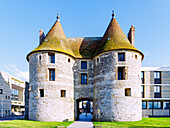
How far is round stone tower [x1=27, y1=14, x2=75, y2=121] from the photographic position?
2258cm

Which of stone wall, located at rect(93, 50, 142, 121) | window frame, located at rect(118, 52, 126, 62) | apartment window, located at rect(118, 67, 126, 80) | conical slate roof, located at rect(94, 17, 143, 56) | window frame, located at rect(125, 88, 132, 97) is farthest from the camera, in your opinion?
conical slate roof, located at rect(94, 17, 143, 56)

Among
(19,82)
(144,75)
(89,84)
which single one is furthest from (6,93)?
(144,75)

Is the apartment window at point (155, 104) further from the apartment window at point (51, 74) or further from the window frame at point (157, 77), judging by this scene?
the apartment window at point (51, 74)

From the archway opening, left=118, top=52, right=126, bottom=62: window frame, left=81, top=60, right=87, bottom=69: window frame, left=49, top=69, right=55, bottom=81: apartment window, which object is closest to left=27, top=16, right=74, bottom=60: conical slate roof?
left=81, top=60, right=87, bottom=69: window frame

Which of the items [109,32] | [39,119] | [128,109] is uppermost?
[109,32]

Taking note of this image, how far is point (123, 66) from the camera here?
2288cm

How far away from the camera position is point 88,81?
25.7m

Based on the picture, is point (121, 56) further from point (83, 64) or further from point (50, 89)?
point (50, 89)

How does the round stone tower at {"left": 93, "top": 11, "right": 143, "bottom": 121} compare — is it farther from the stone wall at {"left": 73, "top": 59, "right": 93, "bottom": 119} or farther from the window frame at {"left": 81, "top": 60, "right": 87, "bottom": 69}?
the window frame at {"left": 81, "top": 60, "right": 87, "bottom": 69}

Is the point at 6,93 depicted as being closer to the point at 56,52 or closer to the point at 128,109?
the point at 56,52

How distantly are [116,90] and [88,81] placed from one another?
5060mm

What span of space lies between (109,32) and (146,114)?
18.9m

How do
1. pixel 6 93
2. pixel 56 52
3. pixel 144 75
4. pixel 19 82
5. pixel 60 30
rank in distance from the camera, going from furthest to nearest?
1. pixel 19 82
2. pixel 6 93
3. pixel 144 75
4. pixel 60 30
5. pixel 56 52

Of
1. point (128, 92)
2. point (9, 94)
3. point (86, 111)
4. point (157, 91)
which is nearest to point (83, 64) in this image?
point (128, 92)
